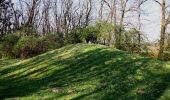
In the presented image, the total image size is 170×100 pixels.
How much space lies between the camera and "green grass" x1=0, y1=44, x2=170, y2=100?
19.1 meters

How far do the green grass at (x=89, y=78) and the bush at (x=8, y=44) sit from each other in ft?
76.0

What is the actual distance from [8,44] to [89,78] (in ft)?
120

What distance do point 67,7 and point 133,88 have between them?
78623 mm

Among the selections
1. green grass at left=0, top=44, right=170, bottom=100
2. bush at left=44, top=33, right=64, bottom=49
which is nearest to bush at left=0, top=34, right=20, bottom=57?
bush at left=44, top=33, right=64, bottom=49

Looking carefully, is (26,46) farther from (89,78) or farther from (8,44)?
(89,78)

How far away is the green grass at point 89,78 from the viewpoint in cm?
1910

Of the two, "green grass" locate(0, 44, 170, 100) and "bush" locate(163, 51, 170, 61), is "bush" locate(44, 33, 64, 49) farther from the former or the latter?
"bush" locate(163, 51, 170, 61)

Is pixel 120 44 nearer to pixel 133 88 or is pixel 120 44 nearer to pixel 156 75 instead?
pixel 156 75

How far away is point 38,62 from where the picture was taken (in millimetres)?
34188

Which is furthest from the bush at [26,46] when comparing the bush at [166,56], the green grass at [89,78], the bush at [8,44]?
the bush at [166,56]

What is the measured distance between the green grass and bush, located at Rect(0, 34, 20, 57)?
23158 mm

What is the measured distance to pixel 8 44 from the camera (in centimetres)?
5769

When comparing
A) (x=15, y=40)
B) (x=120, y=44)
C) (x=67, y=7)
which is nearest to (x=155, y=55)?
(x=120, y=44)

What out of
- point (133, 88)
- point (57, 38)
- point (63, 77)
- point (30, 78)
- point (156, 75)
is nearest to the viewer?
point (133, 88)
